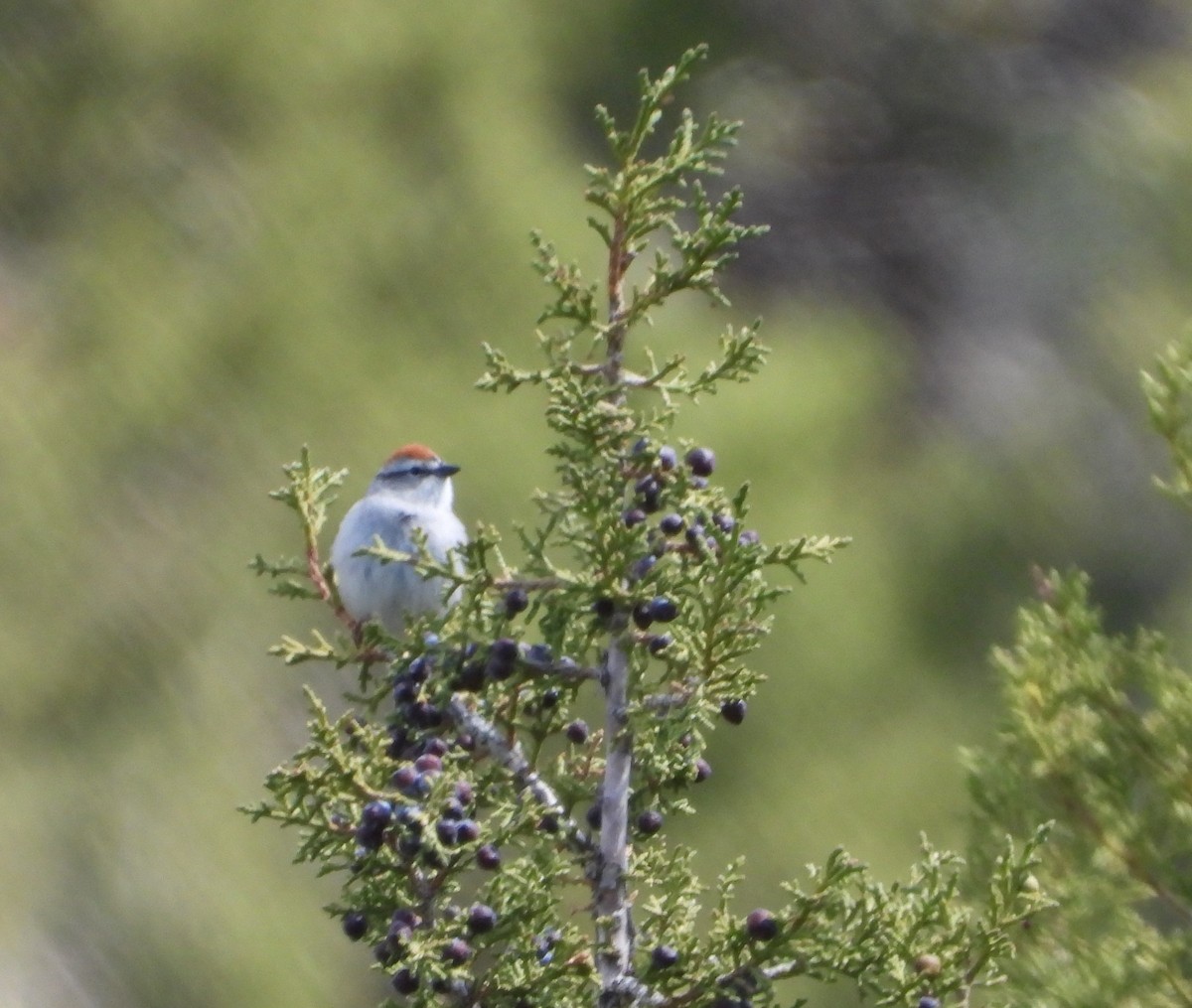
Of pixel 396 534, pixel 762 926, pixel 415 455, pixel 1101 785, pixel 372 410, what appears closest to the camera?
pixel 762 926

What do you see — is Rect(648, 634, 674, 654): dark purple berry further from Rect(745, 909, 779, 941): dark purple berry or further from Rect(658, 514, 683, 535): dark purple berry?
Rect(745, 909, 779, 941): dark purple berry

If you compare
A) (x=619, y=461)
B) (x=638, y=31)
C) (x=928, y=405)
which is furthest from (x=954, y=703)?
(x=619, y=461)

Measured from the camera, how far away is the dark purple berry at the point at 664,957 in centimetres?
104

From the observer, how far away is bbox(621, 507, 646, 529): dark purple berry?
1.07 m

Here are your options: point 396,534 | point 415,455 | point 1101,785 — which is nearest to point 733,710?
point 1101,785

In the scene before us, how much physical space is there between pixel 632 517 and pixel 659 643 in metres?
0.08

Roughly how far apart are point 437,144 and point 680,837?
1.73 meters

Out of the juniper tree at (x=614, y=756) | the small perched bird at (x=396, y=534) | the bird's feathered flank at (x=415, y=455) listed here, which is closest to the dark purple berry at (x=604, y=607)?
the juniper tree at (x=614, y=756)

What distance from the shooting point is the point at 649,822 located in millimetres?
1112

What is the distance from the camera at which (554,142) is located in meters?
4.11

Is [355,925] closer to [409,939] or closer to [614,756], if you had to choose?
[409,939]

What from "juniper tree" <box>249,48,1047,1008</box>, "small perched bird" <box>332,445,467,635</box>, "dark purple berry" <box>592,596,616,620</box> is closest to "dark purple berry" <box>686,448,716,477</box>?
"juniper tree" <box>249,48,1047,1008</box>

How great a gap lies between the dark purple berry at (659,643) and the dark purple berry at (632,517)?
77 mm

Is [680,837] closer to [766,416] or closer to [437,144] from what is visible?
[766,416]
